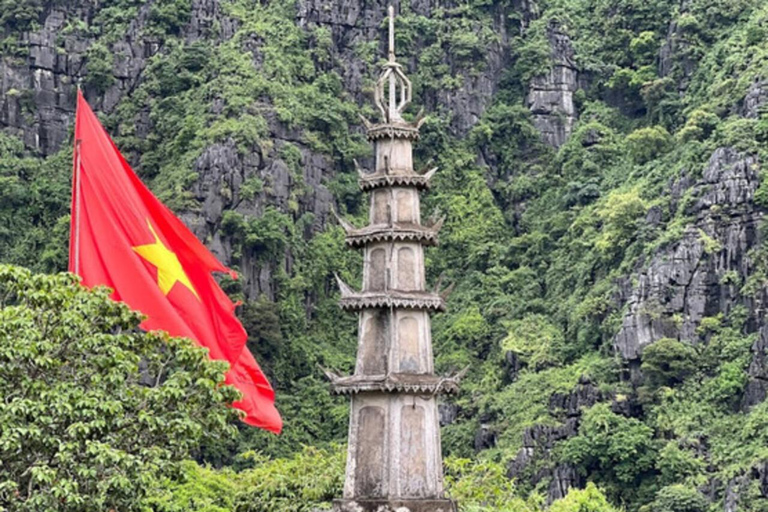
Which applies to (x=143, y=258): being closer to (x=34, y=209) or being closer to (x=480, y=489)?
(x=480, y=489)

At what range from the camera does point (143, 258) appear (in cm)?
3369

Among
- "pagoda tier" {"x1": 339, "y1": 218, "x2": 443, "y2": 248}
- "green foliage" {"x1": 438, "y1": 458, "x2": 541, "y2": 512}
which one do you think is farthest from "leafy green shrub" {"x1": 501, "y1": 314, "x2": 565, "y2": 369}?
"pagoda tier" {"x1": 339, "y1": 218, "x2": 443, "y2": 248}

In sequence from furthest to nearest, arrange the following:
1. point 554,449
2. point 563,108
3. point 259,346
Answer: point 563,108 < point 259,346 < point 554,449

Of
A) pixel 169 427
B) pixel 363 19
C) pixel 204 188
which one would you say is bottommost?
pixel 169 427

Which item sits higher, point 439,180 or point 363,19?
point 363,19

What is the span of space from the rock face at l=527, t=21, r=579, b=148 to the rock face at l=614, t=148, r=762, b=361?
23.0m

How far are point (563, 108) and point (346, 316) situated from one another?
19.7m

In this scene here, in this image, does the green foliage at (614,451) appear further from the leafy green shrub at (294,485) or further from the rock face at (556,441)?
the leafy green shrub at (294,485)

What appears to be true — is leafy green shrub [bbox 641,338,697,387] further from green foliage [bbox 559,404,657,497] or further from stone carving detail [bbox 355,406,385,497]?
stone carving detail [bbox 355,406,385,497]

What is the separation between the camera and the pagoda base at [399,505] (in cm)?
3769

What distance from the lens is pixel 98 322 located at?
32.4m

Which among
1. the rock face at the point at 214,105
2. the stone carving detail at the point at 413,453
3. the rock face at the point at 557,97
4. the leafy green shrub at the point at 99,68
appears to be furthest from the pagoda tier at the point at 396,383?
the rock face at the point at 557,97

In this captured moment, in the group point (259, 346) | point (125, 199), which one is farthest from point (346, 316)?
point (125, 199)

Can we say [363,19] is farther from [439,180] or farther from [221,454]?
[221,454]
